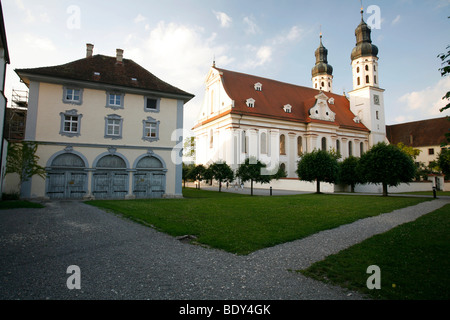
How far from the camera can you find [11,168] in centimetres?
1933

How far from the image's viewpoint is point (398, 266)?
17.8 ft

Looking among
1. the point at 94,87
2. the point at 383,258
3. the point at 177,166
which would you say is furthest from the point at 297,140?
the point at 383,258

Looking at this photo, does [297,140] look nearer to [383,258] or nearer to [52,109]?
[52,109]

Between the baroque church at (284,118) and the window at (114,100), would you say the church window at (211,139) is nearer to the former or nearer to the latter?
the baroque church at (284,118)

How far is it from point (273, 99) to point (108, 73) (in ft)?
104

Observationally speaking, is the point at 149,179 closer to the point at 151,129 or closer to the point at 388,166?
the point at 151,129

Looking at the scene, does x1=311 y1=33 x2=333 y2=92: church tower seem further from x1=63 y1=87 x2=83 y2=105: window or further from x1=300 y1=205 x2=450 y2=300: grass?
x1=300 y1=205 x2=450 y2=300: grass

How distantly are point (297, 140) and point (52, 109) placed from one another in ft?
125

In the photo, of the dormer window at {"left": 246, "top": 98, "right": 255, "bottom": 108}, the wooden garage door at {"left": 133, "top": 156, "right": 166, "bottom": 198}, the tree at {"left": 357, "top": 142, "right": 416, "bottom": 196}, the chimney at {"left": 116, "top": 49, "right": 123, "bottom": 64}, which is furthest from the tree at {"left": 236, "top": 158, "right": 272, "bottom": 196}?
the dormer window at {"left": 246, "top": 98, "right": 255, "bottom": 108}

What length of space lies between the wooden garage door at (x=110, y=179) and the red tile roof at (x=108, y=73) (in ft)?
21.3

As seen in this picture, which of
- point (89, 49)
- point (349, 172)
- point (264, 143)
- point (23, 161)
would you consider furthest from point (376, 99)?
point (23, 161)

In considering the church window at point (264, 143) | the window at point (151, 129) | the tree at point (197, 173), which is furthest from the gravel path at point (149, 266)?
the church window at point (264, 143)

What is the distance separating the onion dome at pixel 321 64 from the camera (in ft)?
222

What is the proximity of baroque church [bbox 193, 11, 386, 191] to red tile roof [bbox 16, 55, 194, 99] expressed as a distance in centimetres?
1738
